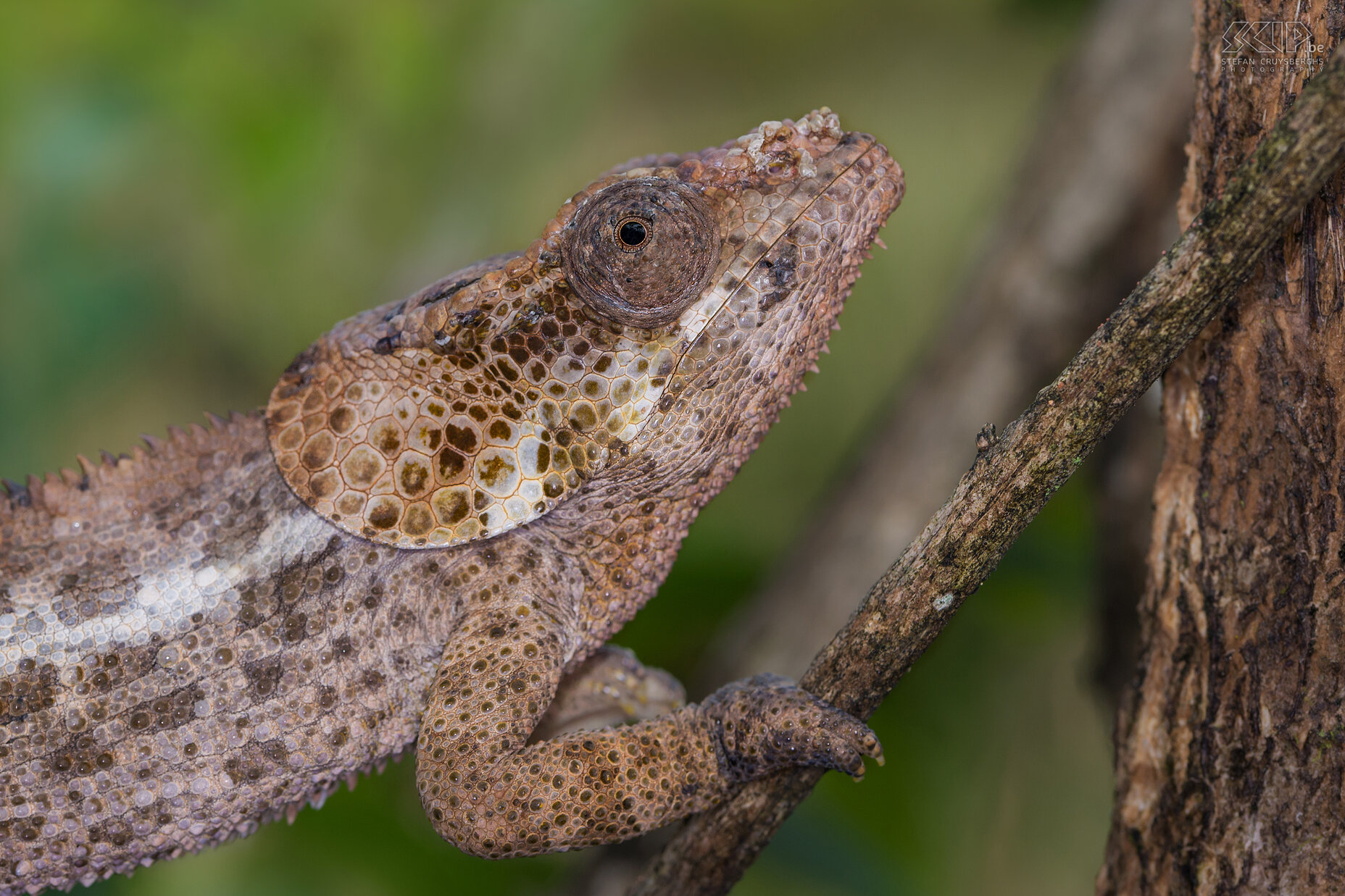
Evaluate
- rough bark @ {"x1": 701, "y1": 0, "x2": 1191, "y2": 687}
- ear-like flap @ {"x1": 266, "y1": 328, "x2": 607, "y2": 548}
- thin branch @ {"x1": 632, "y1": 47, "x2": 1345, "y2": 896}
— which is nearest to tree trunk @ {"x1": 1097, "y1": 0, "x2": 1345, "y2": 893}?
thin branch @ {"x1": 632, "y1": 47, "x2": 1345, "y2": 896}

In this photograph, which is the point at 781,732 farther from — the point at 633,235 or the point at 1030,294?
the point at 1030,294

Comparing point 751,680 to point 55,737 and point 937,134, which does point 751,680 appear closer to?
point 55,737

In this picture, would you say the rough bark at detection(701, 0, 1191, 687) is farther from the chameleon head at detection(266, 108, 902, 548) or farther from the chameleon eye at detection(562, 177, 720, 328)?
the chameleon eye at detection(562, 177, 720, 328)

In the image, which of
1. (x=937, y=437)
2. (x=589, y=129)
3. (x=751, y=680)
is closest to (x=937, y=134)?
(x=589, y=129)

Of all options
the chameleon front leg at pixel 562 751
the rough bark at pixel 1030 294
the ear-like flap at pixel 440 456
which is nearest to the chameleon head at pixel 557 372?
the ear-like flap at pixel 440 456

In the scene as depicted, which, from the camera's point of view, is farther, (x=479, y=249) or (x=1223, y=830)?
(x=479, y=249)

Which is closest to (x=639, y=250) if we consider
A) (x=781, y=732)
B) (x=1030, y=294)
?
(x=781, y=732)
